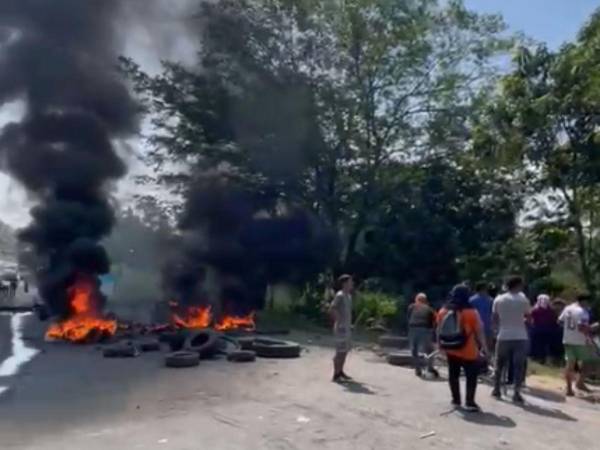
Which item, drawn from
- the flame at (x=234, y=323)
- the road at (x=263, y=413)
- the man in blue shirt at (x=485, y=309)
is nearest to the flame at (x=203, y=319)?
the flame at (x=234, y=323)

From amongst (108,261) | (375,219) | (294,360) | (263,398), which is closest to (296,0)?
(375,219)

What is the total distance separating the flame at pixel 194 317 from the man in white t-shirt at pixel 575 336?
12.8 m

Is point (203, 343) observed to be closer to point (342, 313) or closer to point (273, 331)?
point (342, 313)

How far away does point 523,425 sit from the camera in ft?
37.1

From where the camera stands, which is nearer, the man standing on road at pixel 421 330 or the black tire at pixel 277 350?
the man standing on road at pixel 421 330

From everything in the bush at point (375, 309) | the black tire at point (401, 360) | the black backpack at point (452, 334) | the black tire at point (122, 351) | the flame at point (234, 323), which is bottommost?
the black tire at point (122, 351)

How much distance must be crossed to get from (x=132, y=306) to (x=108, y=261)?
4.99 meters

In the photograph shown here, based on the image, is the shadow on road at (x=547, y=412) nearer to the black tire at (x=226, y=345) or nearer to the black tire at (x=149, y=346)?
the black tire at (x=226, y=345)

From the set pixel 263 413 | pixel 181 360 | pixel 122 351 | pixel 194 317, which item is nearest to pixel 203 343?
pixel 122 351

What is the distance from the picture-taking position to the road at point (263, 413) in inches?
408

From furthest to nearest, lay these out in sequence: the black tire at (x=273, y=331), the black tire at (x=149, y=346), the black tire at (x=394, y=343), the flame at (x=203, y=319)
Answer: the flame at (x=203, y=319)
the black tire at (x=273, y=331)
the black tire at (x=394, y=343)
the black tire at (x=149, y=346)

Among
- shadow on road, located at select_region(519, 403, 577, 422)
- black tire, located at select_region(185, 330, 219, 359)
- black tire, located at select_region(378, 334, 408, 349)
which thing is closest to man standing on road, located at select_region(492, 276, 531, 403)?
shadow on road, located at select_region(519, 403, 577, 422)

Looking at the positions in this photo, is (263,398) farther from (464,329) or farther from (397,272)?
(397,272)

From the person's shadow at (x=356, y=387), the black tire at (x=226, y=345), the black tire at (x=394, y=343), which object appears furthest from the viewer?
the black tire at (x=394, y=343)
